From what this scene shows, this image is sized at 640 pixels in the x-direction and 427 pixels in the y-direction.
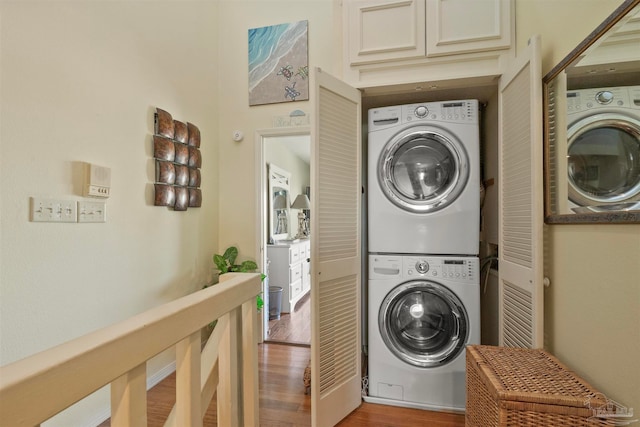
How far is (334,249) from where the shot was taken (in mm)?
1775

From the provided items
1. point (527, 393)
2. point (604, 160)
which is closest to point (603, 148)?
point (604, 160)

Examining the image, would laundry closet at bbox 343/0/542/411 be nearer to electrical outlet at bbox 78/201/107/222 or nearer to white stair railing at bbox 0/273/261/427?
white stair railing at bbox 0/273/261/427

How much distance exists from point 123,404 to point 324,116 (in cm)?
153

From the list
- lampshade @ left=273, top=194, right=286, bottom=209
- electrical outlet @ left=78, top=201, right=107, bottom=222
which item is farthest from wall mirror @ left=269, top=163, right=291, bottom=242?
electrical outlet @ left=78, top=201, right=107, bottom=222

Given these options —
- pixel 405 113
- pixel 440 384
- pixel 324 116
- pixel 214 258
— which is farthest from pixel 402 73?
pixel 214 258

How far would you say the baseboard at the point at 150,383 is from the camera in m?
1.78

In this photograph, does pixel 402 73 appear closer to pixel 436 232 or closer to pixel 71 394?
pixel 436 232

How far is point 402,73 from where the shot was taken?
1882 mm

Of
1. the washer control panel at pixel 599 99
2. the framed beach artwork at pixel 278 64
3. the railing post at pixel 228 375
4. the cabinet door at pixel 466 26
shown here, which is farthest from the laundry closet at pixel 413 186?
the framed beach artwork at pixel 278 64

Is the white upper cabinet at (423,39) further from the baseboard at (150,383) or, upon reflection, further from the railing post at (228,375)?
the baseboard at (150,383)

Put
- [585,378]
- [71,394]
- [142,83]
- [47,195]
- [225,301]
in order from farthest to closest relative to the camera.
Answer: [142,83], [47,195], [585,378], [225,301], [71,394]

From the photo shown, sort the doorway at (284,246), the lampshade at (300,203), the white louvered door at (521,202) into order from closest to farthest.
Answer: the white louvered door at (521,202), the doorway at (284,246), the lampshade at (300,203)

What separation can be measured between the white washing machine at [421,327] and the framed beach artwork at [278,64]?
1850 millimetres

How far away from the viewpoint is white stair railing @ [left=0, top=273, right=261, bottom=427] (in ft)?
1.18
